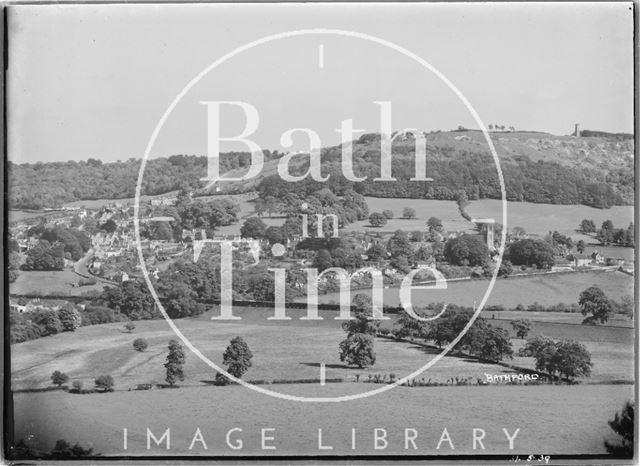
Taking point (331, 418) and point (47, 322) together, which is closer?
point (331, 418)

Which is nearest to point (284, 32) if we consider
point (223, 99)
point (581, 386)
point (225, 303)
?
point (223, 99)

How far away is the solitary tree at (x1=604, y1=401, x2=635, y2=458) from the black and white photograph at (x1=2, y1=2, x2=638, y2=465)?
0.02 meters

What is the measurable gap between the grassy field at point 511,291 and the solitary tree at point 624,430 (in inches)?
32.6

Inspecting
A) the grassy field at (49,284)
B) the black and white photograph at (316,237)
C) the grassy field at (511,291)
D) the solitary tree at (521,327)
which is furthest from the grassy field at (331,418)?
the grassy field at (49,284)

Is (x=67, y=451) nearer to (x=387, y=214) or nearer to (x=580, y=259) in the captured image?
(x=387, y=214)

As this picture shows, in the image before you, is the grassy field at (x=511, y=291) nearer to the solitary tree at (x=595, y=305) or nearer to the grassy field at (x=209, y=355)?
the solitary tree at (x=595, y=305)

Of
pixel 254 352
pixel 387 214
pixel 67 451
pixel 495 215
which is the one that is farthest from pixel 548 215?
pixel 67 451

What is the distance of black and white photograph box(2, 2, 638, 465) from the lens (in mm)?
9453

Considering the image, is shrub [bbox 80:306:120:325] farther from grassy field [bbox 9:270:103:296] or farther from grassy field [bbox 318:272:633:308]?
grassy field [bbox 318:272:633:308]

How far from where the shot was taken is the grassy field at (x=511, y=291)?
9586mm

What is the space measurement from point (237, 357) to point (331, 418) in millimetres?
815

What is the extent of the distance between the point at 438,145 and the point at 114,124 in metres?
2.37

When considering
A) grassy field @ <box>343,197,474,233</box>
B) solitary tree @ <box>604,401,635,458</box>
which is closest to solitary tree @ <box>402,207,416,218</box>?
grassy field @ <box>343,197,474,233</box>

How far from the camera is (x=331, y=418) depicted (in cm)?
947
